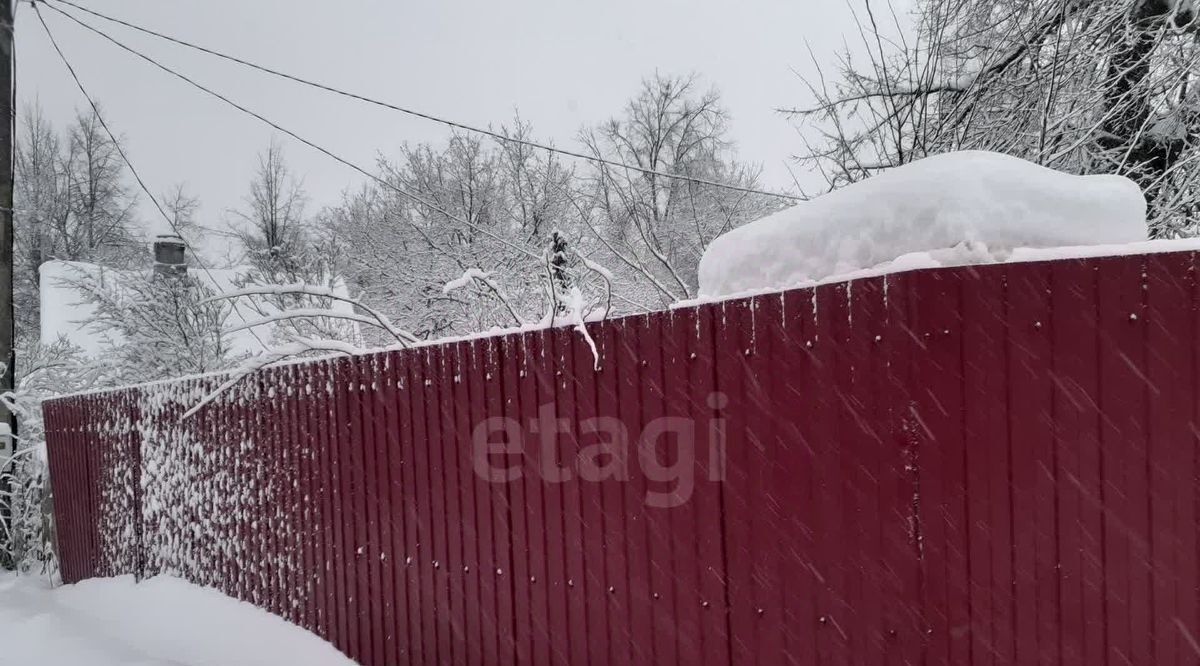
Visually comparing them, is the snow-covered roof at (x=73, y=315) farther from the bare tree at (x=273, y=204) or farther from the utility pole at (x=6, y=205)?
the bare tree at (x=273, y=204)

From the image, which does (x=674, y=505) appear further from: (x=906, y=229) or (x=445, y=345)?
(x=445, y=345)

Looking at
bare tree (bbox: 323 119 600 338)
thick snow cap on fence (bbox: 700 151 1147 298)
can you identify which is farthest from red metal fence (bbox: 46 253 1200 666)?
bare tree (bbox: 323 119 600 338)

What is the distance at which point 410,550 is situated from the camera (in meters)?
4.00

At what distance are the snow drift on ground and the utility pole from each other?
10.5 feet

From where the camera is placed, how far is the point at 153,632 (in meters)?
5.46

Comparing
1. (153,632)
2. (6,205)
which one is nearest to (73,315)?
(6,205)

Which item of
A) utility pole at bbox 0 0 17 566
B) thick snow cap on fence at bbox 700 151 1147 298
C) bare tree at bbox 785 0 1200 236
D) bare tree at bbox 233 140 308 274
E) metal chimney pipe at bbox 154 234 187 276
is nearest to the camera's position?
thick snow cap on fence at bbox 700 151 1147 298

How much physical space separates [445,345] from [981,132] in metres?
4.70

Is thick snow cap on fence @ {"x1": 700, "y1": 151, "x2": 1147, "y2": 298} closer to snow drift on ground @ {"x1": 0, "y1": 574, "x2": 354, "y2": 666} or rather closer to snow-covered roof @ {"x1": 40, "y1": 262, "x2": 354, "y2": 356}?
snow drift on ground @ {"x1": 0, "y1": 574, "x2": 354, "y2": 666}

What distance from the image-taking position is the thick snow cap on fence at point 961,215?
220 cm

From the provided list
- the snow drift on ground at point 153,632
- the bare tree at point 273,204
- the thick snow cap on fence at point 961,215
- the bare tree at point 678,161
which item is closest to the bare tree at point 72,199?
the bare tree at point 273,204

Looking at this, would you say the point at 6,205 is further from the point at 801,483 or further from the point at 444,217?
the point at 444,217

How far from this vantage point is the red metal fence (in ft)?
6.43

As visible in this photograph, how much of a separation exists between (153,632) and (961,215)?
19.3ft
